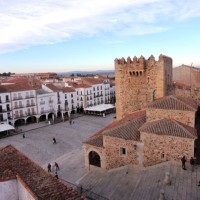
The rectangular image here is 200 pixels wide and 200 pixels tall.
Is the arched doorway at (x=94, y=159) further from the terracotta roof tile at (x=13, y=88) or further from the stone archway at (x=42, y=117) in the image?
the stone archway at (x=42, y=117)

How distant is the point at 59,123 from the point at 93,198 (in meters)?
28.2

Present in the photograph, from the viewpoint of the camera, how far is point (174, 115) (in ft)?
48.3

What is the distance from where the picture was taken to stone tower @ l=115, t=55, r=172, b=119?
2041cm

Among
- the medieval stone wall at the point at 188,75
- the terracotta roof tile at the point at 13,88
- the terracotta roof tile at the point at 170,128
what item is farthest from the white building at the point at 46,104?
the terracotta roof tile at the point at 170,128

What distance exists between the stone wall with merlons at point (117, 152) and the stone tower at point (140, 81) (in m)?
6.88

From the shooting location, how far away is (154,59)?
67.0 feet

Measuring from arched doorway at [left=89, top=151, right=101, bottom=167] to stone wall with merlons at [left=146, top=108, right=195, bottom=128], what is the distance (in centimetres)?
511

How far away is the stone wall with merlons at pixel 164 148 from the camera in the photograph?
13.4 meters

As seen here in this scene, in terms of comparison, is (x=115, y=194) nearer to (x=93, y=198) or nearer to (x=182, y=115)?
(x=93, y=198)

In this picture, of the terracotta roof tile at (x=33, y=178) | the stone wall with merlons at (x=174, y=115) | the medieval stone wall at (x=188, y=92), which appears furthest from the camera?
the medieval stone wall at (x=188, y=92)

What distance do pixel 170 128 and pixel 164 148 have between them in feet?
4.06

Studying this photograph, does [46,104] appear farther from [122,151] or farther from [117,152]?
[122,151]

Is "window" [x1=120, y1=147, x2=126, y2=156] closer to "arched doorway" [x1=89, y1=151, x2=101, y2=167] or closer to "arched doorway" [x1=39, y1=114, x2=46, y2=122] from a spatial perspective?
"arched doorway" [x1=89, y1=151, x2=101, y2=167]

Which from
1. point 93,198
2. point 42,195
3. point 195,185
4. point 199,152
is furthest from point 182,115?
point 42,195
